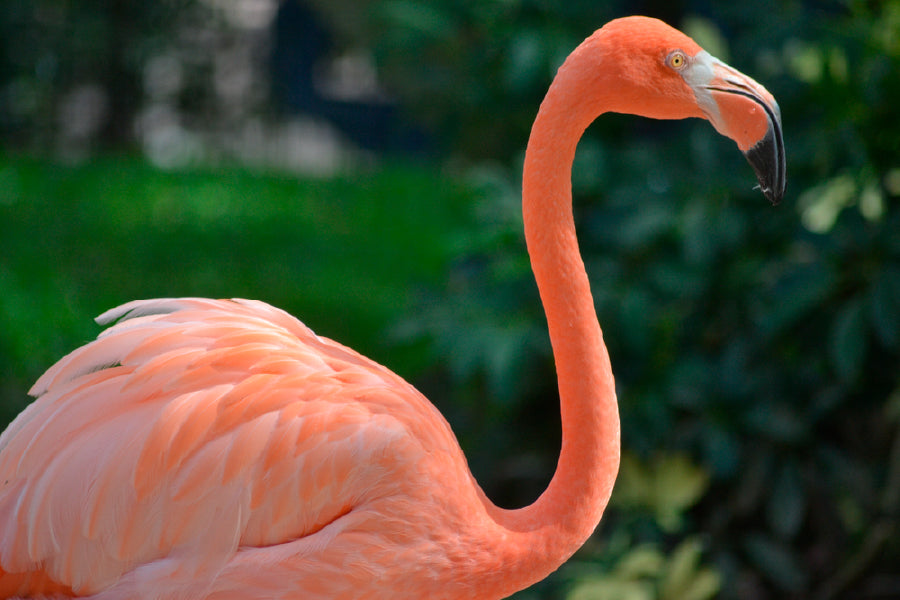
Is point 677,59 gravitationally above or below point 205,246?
above

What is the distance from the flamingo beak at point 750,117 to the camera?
1.73m

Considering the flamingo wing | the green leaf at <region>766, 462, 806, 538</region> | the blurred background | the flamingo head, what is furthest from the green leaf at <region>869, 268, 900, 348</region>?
the flamingo wing

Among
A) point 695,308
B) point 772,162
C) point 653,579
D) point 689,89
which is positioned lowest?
point 653,579

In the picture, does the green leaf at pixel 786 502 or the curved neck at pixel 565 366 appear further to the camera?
the green leaf at pixel 786 502

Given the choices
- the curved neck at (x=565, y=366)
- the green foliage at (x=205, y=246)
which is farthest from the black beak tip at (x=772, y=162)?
the green foliage at (x=205, y=246)

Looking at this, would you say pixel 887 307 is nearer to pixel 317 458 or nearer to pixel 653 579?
pixel 653 579

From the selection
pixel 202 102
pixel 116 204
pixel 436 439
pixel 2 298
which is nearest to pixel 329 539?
pixel 436 439

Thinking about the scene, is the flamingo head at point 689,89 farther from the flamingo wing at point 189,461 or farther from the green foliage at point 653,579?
the green foliage at point 653,579

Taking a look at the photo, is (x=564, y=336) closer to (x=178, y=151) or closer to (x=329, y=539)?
(x=329, y=539)

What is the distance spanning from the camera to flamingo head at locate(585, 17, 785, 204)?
1.74 metres

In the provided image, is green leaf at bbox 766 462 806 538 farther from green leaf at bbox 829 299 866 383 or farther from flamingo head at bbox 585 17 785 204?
flamingo head at bbox 585 17 785 204

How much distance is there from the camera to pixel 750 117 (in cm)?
174

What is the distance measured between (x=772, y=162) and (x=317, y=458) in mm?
973

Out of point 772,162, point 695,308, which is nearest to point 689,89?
point 772,162
